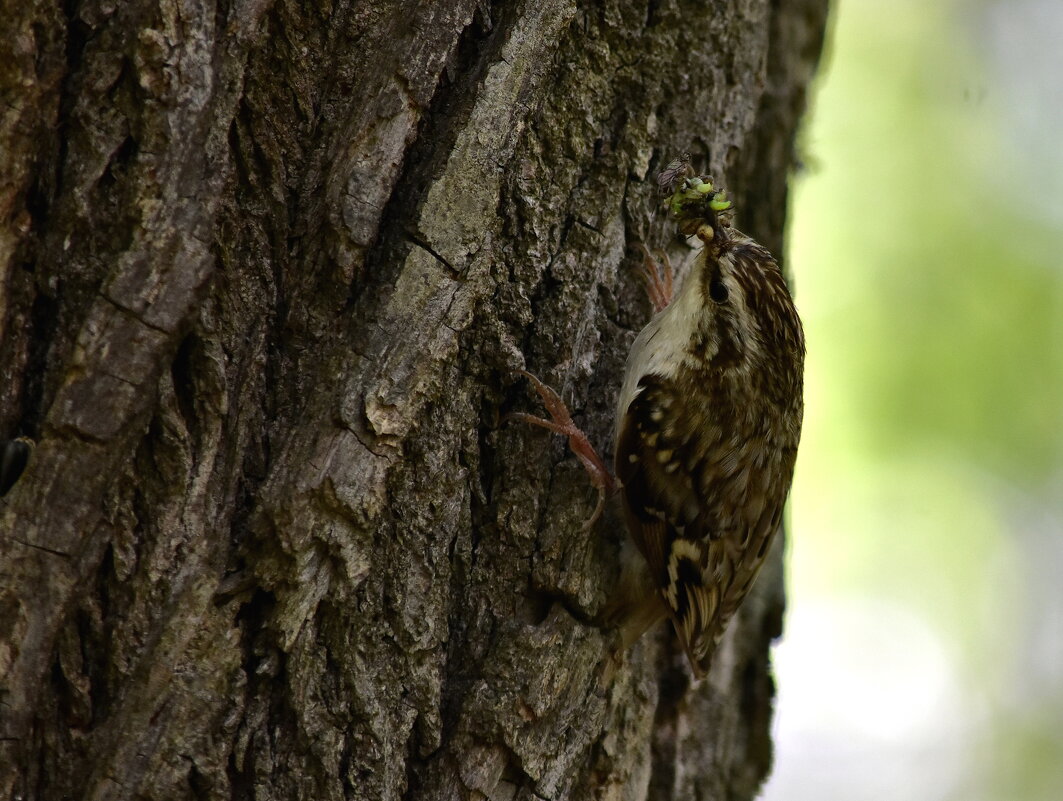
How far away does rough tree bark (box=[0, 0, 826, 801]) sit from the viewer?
1.45 metres

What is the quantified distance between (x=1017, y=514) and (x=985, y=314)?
5.21 feet

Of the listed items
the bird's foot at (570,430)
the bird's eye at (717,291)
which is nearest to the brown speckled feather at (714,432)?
the bird's eye at (717,291)

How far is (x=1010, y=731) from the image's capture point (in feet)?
20.7

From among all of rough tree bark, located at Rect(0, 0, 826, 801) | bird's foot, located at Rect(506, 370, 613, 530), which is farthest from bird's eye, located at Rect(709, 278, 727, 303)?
bird's foot, located at Rect(506, 370, 613, 530)

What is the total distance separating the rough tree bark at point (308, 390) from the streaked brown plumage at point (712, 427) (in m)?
0.23

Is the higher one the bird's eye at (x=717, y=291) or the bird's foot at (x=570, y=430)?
the bird's eye at (x=717, y=291)

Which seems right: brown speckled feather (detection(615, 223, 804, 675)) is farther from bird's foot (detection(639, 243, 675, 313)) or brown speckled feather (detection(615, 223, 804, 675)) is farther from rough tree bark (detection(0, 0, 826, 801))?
rough tree bark (detection(0, 0, 826, 801))

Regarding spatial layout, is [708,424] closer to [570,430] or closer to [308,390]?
[570,430]

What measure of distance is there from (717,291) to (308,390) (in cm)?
114

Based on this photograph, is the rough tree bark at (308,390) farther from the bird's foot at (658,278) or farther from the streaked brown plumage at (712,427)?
the streaked brown plumage at (712,427)

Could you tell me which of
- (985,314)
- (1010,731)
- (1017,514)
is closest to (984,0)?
(985,314)

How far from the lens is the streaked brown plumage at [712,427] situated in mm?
2301

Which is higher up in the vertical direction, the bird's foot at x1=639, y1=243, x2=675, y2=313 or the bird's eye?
the bird's eye

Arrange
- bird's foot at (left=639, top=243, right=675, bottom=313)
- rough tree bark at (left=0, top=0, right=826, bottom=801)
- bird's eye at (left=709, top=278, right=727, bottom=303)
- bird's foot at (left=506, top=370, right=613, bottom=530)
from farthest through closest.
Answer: bird's eye at (left=709, top=278, right=727, bottom=303) < bird's foot at (left=639, top=243, right=675, bottom=313) < bird's foot at (left=506, top=370, right=613, bottom=530) < rough tree bark at (left=0, top=0, right=826, bottom=801)
